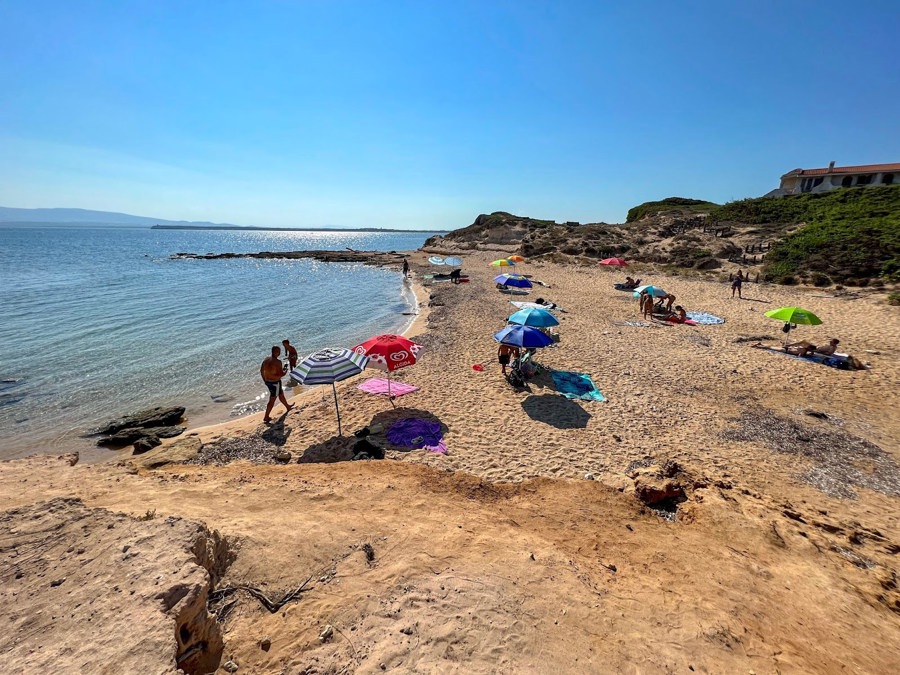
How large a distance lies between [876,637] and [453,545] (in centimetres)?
495

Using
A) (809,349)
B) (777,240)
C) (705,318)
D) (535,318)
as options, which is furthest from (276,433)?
(777,240)

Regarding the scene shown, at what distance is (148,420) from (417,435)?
8.52 m

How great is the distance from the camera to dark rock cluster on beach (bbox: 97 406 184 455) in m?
10.2

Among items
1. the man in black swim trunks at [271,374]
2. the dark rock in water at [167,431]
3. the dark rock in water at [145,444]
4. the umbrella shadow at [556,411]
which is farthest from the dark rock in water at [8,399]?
the umbrella shadow at [556,411]

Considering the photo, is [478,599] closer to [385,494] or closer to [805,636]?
[385,494]

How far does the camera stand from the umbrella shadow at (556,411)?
32.0ft

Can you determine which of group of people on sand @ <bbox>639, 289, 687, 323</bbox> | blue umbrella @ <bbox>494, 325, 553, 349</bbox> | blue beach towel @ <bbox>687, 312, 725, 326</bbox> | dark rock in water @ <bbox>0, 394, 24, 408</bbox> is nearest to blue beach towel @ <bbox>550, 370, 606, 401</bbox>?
blue umbrella @ <bbox>494, 325, 553, 349</bbox>

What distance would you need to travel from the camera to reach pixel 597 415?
10.1 metres

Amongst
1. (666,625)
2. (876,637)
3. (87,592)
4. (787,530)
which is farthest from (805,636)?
(87,592)

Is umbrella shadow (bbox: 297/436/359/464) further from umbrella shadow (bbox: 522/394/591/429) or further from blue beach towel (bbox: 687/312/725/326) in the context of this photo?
blue beach towel (bbox: 687/312/725/326)

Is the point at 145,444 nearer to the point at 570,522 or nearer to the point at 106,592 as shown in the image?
the point at 106,592

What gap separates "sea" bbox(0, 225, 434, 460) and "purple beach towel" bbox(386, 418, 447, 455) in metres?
6.03

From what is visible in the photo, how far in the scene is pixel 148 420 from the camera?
1135cm

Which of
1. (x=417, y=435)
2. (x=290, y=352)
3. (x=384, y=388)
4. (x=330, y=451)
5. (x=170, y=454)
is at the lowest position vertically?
(x=170, y=454)
